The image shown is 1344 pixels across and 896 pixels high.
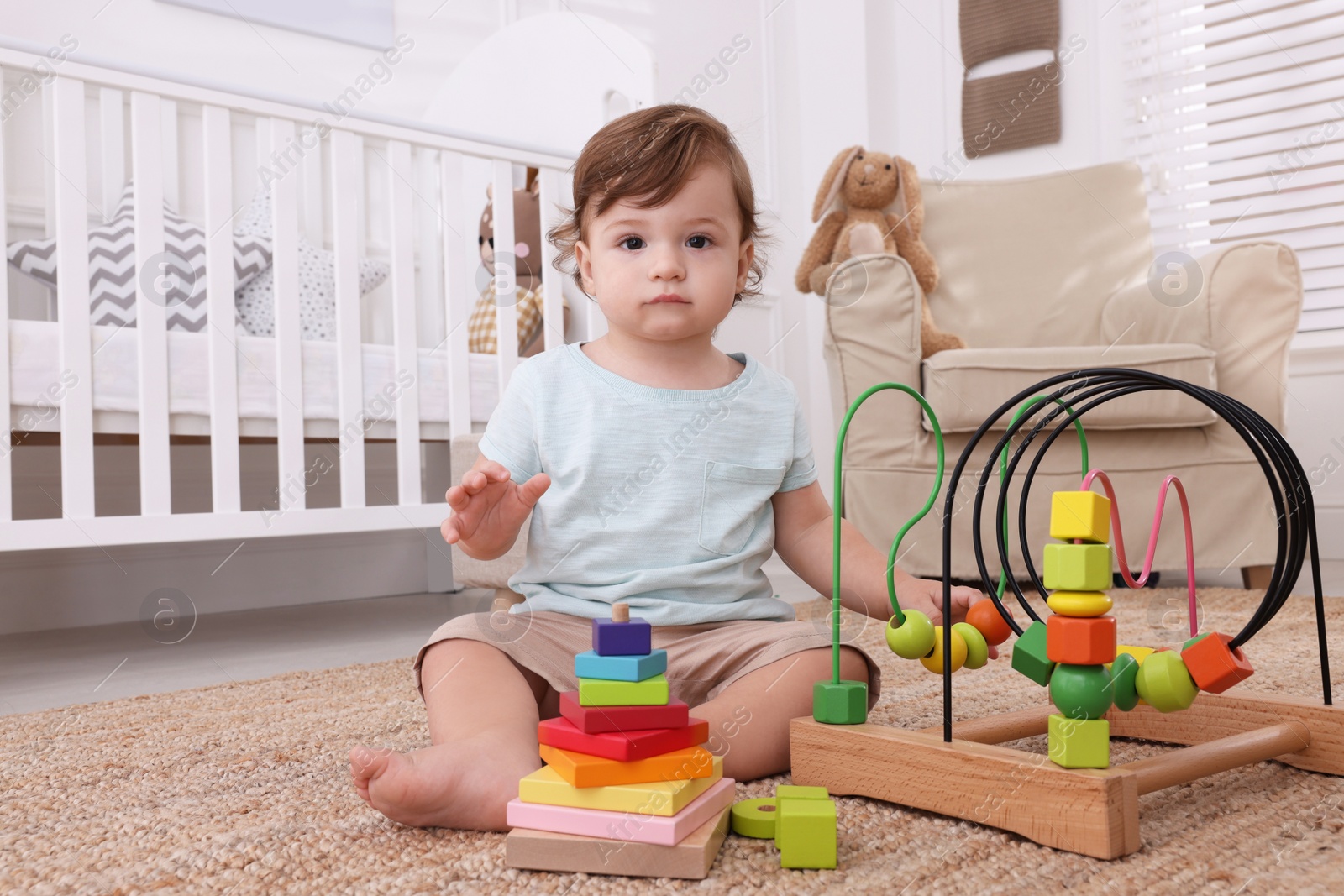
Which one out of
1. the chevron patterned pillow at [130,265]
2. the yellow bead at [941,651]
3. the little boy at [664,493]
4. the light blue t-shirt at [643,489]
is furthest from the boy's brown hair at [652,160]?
the chevron patterned pillow at [130,265]

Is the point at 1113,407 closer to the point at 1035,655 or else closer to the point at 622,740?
the point at 1035,655

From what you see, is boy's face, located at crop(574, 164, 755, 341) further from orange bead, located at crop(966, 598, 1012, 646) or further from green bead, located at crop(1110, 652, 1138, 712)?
green bead, located at crop(1110, 652, 1138, 712)

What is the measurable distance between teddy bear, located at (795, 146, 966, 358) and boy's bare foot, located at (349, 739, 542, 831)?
64.4 inches

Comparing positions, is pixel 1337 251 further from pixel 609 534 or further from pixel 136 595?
pixel 136 595

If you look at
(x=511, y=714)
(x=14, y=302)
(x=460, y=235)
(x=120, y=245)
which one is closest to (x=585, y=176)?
(x=511, y=714)

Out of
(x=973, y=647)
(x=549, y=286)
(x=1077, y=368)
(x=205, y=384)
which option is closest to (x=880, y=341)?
(x=1077, y=368)

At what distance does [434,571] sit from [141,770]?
150cm

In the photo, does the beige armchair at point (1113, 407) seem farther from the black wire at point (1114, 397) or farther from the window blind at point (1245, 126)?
the black wire at point (1114, 397)

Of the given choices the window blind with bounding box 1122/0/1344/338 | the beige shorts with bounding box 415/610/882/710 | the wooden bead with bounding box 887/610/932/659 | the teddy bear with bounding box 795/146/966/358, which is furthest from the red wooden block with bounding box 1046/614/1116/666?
the window blind with bounding box 1122/0/1344/338

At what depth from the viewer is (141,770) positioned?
2.38 ft

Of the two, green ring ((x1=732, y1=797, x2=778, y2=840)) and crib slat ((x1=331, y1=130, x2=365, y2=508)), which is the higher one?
crib slat ((x1=331, y1=130, x2=365, y2=508))

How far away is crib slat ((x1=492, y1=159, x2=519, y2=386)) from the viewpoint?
1599 mm

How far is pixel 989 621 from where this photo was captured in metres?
0.65

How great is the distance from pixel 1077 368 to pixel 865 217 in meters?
0.64
